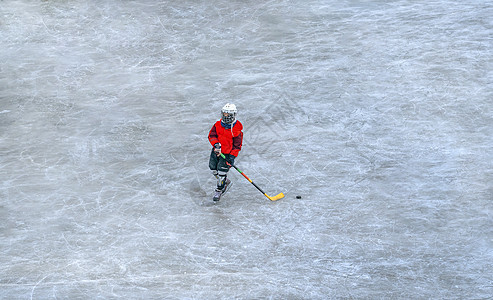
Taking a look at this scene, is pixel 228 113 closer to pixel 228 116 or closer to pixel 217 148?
pixel 228 116

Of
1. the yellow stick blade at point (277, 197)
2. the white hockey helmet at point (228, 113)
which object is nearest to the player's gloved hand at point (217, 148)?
the white hockey helmet at point (228, 113)

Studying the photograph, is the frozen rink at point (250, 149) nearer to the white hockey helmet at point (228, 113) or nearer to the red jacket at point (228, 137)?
the red jacket at point (228, 137)

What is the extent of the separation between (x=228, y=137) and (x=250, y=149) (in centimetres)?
145

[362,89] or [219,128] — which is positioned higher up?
[219,128]

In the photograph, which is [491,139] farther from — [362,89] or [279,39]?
[279,39]

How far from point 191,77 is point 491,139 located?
5.61 meters

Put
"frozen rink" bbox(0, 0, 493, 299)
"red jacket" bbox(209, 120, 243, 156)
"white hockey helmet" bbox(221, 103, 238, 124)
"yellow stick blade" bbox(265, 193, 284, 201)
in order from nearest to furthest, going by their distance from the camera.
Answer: "frozen rink" bbox(0, 0, 493, 299)
"white hockey helmet" bbox(221, 103, 238, 124)
"red jacket" bbox(209, 120, 243, 156)
"yellow stick blade" bbox(265, 193, 284, 201)

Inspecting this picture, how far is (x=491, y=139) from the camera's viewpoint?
10.3 metres

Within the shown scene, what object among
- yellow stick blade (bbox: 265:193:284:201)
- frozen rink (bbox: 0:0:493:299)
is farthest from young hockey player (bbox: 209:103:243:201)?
yellow stick blade (bbox: 265:193:284:201)

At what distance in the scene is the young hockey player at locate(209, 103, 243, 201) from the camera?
28.9ft

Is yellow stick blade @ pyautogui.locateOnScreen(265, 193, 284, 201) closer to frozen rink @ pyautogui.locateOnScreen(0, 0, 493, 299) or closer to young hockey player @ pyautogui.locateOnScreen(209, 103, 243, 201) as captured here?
frozen rink @ pyautogui.locateOnScreen(0, 0, 493, 299)

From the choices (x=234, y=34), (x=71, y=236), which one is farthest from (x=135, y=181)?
(x=234, y=34)

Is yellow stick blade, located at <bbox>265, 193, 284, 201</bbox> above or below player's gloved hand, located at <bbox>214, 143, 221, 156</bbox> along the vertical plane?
below

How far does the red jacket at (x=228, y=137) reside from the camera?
350 inches
